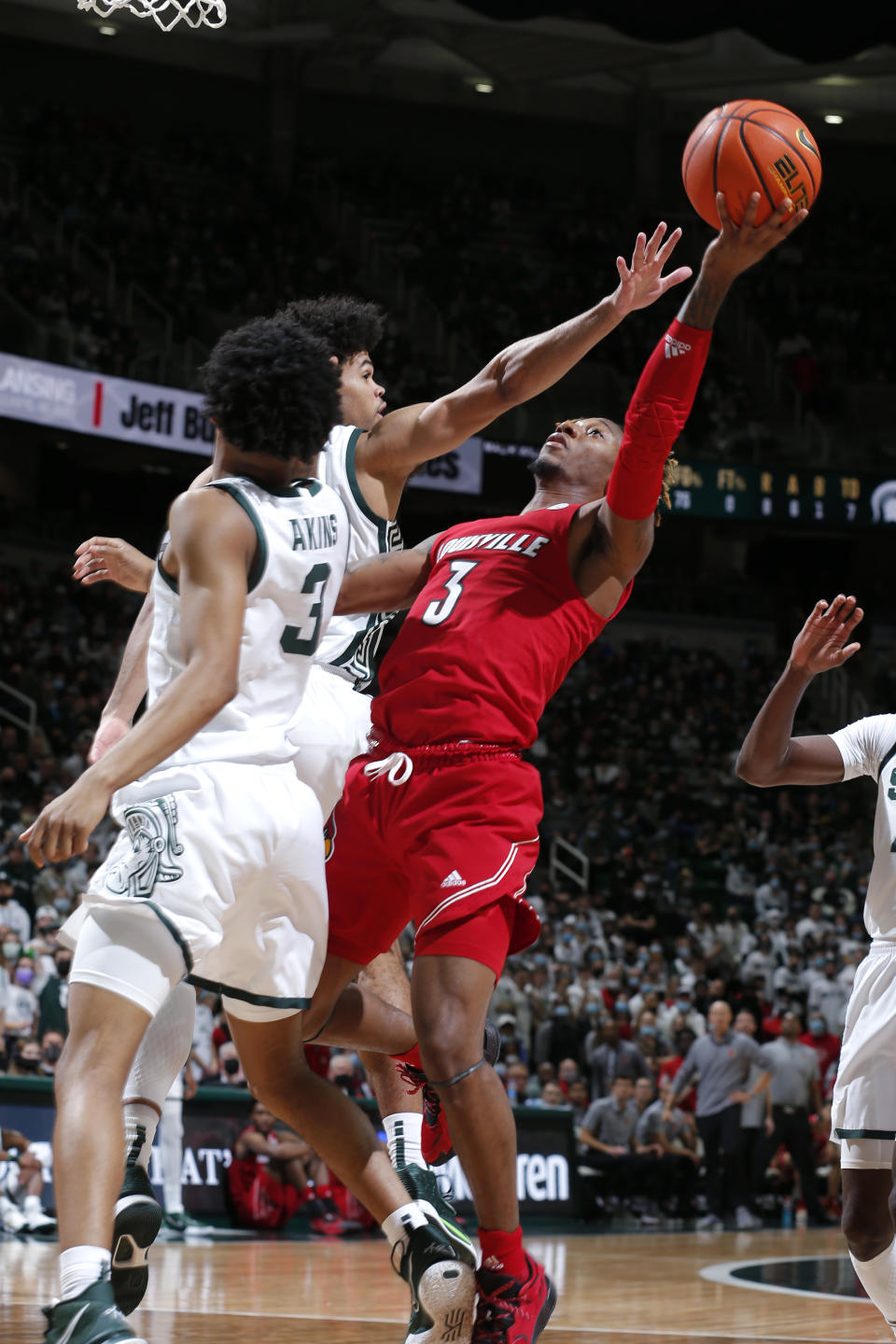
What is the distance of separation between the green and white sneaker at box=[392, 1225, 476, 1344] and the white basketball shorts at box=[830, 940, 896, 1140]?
5.21 ft

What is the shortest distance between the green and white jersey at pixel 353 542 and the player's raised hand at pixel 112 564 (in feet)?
1.98

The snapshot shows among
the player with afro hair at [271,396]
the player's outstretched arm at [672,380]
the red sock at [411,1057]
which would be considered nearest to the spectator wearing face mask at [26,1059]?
the red sock at [411,1057]

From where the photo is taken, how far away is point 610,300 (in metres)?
4.83

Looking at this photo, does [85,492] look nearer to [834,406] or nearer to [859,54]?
[834,406]

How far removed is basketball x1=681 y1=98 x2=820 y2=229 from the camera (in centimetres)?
472

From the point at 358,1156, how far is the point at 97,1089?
4.16 feet

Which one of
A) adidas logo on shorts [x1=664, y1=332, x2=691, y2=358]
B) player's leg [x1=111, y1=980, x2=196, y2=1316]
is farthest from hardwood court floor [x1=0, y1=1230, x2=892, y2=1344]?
adidas logo on shorts [x1=664, y1=332, x2=691, y2=358]

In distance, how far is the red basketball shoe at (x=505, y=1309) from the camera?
13.8 feet

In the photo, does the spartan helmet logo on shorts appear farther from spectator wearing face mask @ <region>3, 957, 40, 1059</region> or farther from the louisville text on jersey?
spectator wearing face mask @ <region>3, 957, 40, 1059</region>

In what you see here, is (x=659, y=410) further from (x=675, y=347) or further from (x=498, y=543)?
(x=498, y=543)

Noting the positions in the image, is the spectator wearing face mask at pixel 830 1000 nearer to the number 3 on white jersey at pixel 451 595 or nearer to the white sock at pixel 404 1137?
the white sock at pixel 404 1137

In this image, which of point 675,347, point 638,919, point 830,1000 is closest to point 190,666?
point 675,347

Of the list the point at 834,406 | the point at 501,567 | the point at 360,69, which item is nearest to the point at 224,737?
the point at 501,567

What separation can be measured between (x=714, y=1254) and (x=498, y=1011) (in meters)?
3.87
